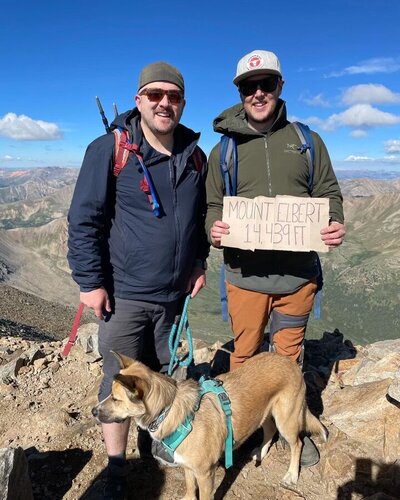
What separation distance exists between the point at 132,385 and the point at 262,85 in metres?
4.39

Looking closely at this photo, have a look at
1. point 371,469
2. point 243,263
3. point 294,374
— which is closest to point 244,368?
point 294,374

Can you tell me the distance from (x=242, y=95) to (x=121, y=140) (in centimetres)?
194

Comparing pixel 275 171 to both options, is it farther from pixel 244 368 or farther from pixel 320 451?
pixel 320 451

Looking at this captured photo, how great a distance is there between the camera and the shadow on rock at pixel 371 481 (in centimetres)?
614

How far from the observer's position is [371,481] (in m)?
6.35

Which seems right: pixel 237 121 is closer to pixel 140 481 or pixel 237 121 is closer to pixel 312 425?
pixel 312 425

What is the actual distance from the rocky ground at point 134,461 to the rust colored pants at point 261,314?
1.88 metres

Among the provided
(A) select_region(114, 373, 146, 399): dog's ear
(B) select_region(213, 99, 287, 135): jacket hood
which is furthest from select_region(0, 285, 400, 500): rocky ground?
(B) select_region(213, 99, 287, 135): jacket hood

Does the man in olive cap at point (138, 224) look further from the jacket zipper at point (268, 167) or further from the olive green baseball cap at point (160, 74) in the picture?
the jacket zipper at point (268, 167)

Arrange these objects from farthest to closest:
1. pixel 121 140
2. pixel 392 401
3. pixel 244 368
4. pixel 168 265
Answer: pixel 392 401, pixel 244 368, pixel 168 265, pixel 121 140

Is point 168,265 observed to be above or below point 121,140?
below

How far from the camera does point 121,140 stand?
5168 mm

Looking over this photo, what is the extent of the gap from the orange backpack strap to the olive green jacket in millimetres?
1379

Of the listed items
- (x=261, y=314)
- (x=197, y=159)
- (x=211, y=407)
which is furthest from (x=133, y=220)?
(x=211, y=407)
